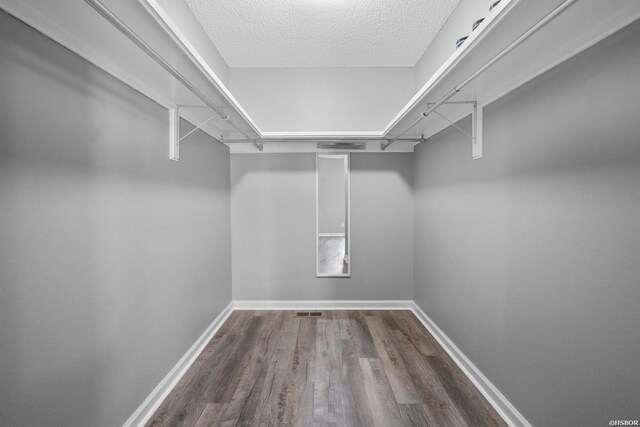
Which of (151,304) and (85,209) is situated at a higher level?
(85,209)

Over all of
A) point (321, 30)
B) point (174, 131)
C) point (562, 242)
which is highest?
point (321, 30)

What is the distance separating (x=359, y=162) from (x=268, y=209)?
1.20 meters

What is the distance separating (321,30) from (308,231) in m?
2.01

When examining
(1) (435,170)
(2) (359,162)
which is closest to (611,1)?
(1) (435,170)

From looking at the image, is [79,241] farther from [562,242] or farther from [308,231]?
[308,231]

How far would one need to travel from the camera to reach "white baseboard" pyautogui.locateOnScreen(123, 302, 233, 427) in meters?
1.55

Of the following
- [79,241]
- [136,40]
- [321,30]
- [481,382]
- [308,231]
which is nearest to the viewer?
[136,40]

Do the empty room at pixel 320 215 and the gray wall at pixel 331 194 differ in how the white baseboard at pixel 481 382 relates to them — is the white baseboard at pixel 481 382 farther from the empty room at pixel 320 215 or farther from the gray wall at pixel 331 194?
the gray wall at pixel 331 194

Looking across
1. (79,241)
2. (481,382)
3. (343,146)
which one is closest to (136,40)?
(79,241)

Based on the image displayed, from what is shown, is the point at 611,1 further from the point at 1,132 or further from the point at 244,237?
the point at 244,237

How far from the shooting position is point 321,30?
98.3 inches

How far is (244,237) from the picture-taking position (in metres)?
3.24

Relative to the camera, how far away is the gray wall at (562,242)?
100 centimetres

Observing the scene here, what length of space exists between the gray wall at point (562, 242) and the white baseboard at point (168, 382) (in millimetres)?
2103
